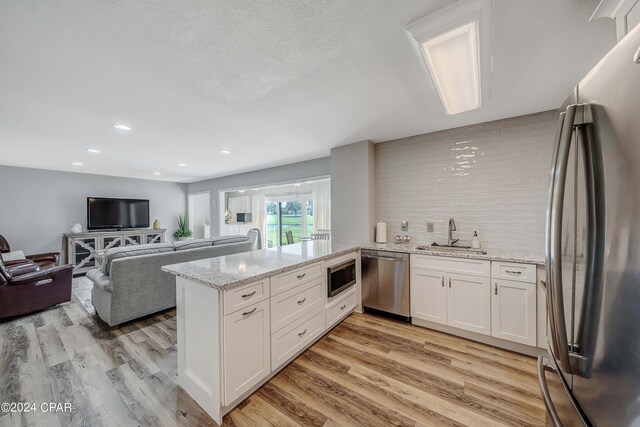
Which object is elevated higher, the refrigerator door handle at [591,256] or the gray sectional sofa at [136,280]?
the refrigerator door handle at [591,256]

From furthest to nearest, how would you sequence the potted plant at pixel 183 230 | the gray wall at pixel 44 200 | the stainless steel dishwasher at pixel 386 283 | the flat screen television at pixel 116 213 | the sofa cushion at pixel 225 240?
the potted plant at pixel 183 230 < the flat screen television at pixel 116 213 < the gray wall at pixel 44 200 < the sofa cushion at pixel 225 240 < the stainless steel dishwasher at pixel 386 283

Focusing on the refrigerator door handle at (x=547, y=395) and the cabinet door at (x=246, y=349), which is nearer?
the refrigerator door handle at (x=547, y=395)

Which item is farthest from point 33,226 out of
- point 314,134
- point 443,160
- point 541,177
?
point 541,177

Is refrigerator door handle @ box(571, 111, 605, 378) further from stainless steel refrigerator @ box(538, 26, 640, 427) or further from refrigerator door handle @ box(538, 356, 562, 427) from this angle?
refrigerator door handle @ box(538, 356, 562, 427)

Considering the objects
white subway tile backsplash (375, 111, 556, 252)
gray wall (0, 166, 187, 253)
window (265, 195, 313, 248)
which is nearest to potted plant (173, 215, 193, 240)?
gray wall (0, 166, 187, 253)

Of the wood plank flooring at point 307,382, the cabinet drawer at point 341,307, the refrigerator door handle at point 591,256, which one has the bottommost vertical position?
the wood plank flooring at point 307,382

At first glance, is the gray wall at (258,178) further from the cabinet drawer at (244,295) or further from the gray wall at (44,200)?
the cabinet drawer at (244,295)

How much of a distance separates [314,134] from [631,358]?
9.93ft

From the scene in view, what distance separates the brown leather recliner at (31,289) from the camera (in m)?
2.85

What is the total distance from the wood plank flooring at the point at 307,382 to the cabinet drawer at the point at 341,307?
16 cm

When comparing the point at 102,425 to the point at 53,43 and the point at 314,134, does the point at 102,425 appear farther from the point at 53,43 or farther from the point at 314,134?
the point at 314,134

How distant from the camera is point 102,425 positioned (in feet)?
4.86

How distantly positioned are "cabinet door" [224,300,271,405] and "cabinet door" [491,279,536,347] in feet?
7.06

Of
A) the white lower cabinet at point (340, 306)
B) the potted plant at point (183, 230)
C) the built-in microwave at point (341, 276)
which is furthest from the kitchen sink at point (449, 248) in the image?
the potted plant at point (183, 230)
